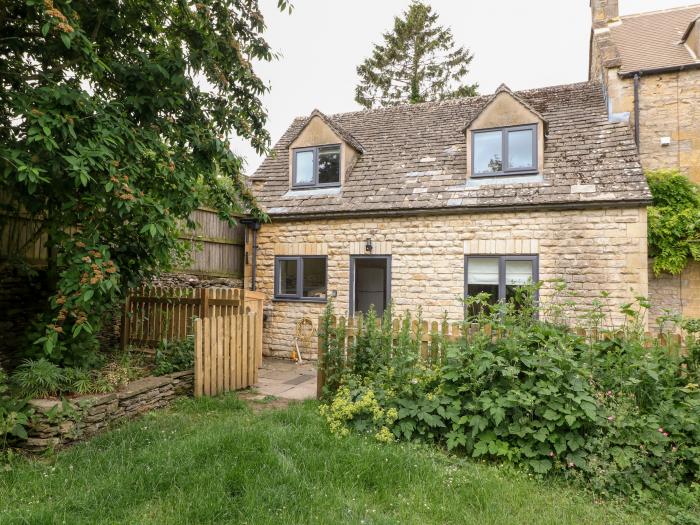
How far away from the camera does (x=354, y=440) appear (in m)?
4.31

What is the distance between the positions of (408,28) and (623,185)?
20.0 meters

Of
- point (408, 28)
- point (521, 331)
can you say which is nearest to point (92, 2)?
point (521, 331)

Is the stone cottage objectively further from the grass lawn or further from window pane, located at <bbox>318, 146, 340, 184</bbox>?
the grass lawn

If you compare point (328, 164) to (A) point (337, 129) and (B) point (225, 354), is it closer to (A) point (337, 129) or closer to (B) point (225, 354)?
(A) point (337, 129)

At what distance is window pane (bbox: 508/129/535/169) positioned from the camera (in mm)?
9352

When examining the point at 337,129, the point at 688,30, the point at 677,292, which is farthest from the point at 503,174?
the point at 688,30

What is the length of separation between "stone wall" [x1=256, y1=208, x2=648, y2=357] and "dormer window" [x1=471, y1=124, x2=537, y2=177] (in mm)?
1279

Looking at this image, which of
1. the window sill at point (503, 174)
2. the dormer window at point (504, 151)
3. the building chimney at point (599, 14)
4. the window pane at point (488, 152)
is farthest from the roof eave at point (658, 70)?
the window sill at point (503, 174)

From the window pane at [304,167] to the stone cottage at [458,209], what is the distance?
0.03 metres

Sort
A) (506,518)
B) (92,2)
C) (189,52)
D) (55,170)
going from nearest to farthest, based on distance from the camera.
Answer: (506,518)
(55,170)
(92,2)
(189,52)

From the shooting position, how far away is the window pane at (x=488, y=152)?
962 centimetres

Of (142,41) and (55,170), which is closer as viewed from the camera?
(55,170)

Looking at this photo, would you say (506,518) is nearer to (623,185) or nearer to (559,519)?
(559,519)

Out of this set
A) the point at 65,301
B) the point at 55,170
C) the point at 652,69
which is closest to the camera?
the point at 55,170
